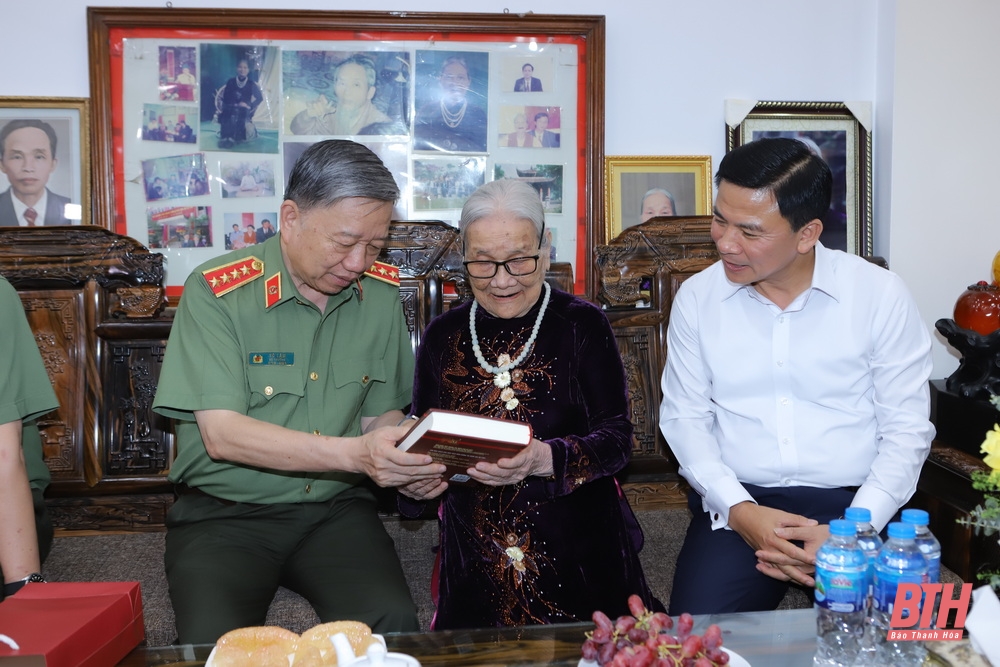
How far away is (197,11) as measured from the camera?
2.93m

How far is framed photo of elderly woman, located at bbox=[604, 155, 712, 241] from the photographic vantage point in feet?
10.2

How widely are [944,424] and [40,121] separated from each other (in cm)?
324

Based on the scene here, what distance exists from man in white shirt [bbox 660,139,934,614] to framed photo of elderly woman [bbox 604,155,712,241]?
3.30 feet

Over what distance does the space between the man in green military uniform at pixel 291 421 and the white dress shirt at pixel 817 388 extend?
794 millimetres

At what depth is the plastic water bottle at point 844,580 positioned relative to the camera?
4.37ft

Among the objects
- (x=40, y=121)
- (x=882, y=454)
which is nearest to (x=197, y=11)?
(x=40, y=121)

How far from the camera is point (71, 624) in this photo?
4.64 feet

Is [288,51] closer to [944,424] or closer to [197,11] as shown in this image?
[197,11]

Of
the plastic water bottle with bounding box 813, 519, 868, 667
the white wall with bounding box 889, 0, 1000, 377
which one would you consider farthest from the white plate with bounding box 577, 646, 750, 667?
the white wall with bounding box 889, 0, 1000, 377

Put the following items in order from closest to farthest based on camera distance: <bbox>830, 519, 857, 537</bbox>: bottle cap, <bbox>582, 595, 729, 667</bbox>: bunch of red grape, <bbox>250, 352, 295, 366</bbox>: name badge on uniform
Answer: <bbox>582, 595, 729, 667</bbox>: bunch of red grape < <bbox>830, 519, 857, 537</bbox>: bottle cap < <bbox>250, 352, 295, 366</bbox>: name badge on uniform

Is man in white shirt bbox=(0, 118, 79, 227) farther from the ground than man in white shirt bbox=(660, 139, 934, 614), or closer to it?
farther from the ground

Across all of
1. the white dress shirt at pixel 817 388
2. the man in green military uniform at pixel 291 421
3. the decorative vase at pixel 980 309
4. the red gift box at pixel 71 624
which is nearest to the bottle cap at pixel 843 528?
the white dress shirt at pixel 817 388

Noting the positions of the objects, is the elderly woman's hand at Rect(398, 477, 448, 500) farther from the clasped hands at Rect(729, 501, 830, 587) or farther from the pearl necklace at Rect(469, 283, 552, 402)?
the clasped hands at Rect(729, 501, 830, 587)

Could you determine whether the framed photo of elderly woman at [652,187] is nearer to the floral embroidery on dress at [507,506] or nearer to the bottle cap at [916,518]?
the floral embroidery on dress at [507,506]
